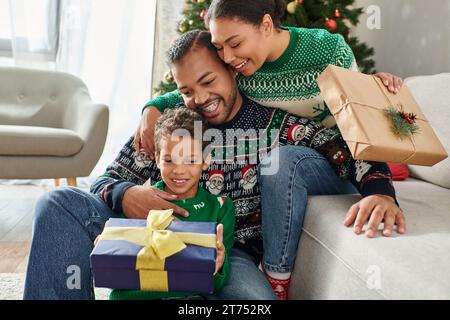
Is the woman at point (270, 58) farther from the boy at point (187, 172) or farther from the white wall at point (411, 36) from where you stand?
the white wall at point (411, 36)

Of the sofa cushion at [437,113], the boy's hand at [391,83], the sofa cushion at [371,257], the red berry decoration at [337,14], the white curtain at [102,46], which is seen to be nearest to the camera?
the sofa cushion at [371,257]

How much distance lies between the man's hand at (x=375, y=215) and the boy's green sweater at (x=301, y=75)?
35 cm

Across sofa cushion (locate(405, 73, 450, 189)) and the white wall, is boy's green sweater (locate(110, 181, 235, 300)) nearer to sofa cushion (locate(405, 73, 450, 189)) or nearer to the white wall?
sofa cushion (locate(405, 73, 450, 189))

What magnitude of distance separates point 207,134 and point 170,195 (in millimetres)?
200

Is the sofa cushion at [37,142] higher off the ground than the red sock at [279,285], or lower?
lower

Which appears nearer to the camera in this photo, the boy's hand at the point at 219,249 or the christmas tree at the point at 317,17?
the boy's hand at the point at 219,249

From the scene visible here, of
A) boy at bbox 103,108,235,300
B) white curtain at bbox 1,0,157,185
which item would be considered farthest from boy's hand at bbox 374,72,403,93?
white curtain at bbox 1,0,157,185

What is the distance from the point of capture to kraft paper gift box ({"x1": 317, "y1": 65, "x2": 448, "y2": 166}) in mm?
954

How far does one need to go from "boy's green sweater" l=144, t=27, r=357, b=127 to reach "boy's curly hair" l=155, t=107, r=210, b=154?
0.23 m

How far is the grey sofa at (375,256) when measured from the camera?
28.7 inches

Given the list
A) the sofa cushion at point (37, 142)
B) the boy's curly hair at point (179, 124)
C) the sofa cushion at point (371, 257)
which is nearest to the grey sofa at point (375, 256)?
the sofa cushion at point (371, 257)

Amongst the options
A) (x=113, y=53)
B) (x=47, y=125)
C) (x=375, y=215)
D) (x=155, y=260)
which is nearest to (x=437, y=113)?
(x=375, y=215)

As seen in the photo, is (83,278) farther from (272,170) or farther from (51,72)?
(51,72)

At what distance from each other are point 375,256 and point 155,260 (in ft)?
1.34
